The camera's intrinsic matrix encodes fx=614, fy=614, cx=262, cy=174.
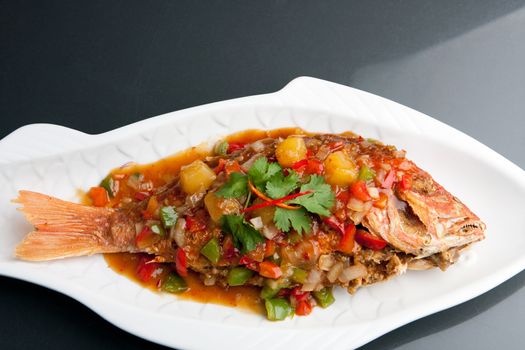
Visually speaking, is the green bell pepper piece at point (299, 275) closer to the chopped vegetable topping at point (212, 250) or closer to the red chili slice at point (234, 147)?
the chopped vegetable topping at point (212, 250)

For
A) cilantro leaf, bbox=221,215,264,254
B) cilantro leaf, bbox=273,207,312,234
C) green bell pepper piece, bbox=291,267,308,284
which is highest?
cilantro leaf, bbox=273,207,312,234

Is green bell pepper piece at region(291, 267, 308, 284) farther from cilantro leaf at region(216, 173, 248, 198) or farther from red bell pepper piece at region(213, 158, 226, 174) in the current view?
red bell pepper piece at region(213, 158, 226, 174)

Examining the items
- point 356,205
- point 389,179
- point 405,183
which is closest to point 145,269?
point 356,205

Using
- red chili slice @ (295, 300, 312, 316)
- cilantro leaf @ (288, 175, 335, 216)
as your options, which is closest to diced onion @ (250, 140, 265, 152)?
cilantro leaf @ (288, 175, 335, 216)

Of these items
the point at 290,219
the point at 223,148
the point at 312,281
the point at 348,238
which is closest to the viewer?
the point at 290,219

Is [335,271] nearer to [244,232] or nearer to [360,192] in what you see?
[360,192]

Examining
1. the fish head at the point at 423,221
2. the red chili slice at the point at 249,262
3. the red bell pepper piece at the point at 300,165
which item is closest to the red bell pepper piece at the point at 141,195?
the red chili slice at the point at 249,262

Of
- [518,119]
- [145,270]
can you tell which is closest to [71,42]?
[145,270]

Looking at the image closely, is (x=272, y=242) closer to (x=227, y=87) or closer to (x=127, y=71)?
(x=227, y=87)
